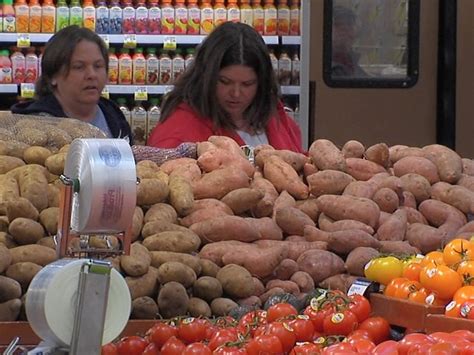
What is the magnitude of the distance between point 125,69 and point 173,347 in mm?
4761

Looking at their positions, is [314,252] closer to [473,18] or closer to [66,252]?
[66,252]

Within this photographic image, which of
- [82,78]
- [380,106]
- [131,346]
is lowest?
[131,346]

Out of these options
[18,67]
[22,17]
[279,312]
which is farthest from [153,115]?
[279,312]

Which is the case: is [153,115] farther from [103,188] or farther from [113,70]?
[103,188]

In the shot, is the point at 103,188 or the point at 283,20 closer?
the point at 103,188

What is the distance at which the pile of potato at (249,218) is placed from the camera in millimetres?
2918

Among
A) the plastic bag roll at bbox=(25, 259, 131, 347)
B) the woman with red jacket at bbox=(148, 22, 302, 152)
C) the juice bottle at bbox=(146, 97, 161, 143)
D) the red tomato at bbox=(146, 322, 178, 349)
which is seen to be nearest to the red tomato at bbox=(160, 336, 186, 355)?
the red tomato at bbox=(146, 322, 178, 349)

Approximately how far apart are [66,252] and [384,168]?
2.23 metres

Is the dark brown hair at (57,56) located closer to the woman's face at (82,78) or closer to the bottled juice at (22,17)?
the woman's face at (82,78)

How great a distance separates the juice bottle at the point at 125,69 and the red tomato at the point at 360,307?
4707 millimetres

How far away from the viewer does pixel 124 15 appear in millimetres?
6898

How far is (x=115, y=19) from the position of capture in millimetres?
6879

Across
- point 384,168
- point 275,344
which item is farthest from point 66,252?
point 384,168

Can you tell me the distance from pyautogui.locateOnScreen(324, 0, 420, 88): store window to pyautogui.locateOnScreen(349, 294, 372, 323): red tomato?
4.97 m
